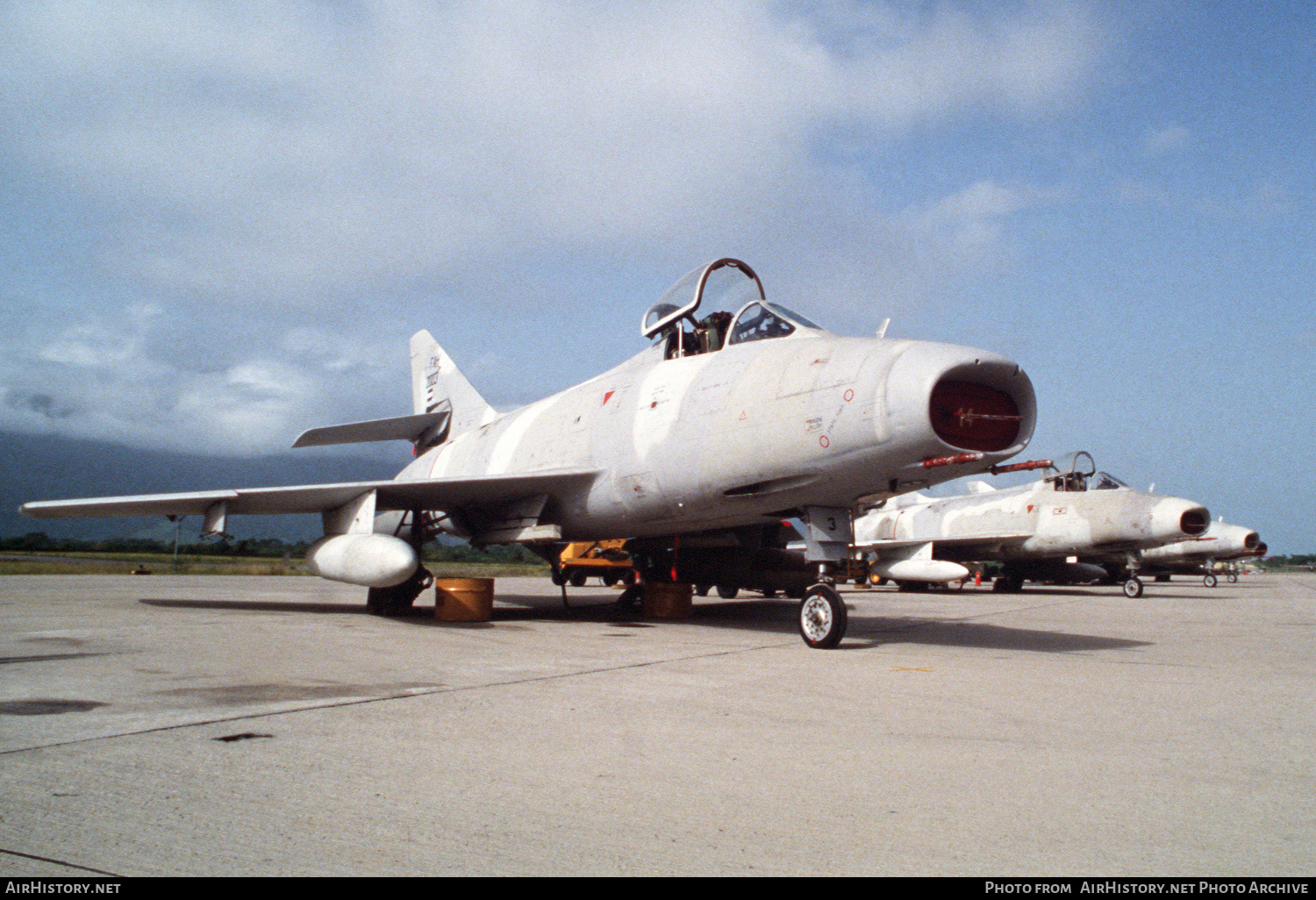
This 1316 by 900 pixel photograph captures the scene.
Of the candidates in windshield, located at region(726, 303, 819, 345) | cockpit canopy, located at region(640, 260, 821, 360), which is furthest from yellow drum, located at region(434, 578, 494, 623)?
windshield, located at region(726, 303, 819, 345)

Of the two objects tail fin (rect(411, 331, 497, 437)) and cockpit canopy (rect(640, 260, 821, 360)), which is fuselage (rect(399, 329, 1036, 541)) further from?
tail fin (rect(411, 331, 497, 437))

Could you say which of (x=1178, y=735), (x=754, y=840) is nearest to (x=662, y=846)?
(x=754, y=840)

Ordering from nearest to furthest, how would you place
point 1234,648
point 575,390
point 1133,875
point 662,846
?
point 1133,875 < point 662,846 < point 1234,648 < point 575,390

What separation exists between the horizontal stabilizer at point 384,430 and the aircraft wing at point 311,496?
3.14m

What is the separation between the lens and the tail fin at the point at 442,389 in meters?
14.9

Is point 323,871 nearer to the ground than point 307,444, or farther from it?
nearer to the ground

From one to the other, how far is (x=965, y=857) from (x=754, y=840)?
58 cm

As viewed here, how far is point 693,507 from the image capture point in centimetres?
841

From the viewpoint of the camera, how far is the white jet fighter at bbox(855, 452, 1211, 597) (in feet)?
60.6

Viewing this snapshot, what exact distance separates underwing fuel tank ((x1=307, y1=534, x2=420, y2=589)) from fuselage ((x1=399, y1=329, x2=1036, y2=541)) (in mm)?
2102

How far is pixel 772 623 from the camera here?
10789mm

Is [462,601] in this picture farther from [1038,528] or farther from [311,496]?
[1038,528]

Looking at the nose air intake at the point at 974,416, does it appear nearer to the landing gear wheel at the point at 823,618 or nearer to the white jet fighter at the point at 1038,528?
the landing gear wheel at the point at 823,618
